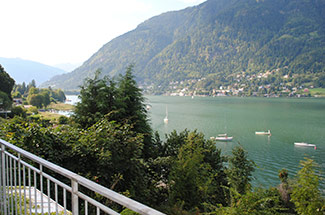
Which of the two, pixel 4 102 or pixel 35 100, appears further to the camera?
pixel 35 100

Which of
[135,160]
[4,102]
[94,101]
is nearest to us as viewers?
[135,160]

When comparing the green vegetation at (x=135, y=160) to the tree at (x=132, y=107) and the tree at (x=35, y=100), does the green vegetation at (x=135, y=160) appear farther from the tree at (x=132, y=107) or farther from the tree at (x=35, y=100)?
the tree at (x=35, y=100)

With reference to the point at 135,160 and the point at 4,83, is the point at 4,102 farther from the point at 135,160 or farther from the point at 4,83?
the point at 135,160

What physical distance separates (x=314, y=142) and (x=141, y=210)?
40.1 m

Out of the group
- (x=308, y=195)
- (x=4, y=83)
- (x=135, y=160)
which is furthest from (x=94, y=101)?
(x=4, y=83)

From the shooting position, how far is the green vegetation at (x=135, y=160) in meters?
6.96

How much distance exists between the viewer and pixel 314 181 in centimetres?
1246

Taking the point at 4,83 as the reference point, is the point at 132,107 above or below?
below

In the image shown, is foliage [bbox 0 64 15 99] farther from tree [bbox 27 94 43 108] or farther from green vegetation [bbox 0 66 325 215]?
green vegetation [bbox 0 66 325 215]

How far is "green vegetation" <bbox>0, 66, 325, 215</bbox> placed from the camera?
22.9 feet

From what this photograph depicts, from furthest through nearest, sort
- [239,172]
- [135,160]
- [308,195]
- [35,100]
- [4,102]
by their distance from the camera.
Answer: [35,100] → [4,102] → [239,172] → [308,195] → [135,160]

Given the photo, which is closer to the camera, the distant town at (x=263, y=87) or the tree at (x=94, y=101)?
the tree at (x=94, y=101)

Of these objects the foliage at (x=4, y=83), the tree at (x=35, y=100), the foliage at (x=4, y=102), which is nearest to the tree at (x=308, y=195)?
the foliage at (x=4, y=102)

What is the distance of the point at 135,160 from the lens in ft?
28.2
